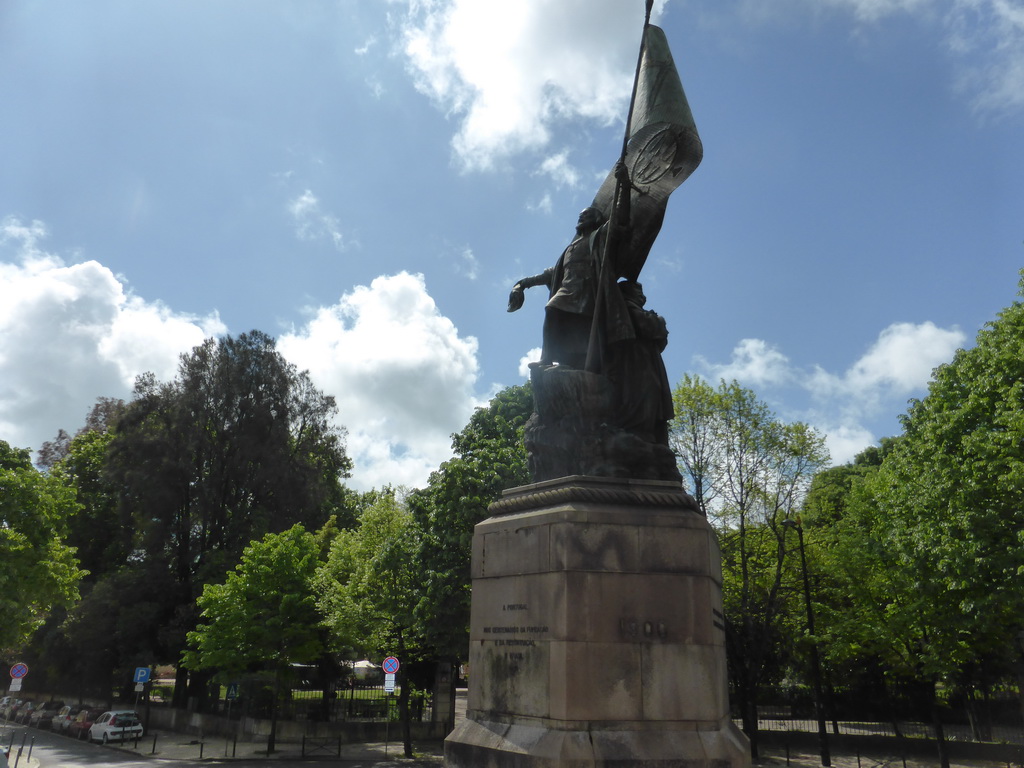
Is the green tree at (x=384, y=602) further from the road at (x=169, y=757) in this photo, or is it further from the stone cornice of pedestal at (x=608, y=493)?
the stone cornice of pedestal at (x=608, y=493)

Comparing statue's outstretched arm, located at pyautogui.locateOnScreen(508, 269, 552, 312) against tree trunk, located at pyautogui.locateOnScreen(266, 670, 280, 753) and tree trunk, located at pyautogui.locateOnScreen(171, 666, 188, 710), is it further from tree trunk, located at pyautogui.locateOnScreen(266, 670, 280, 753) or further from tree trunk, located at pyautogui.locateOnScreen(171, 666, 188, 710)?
tree trunk, located at pyautogui.locateOnScreen(171, 666, 188, 710)

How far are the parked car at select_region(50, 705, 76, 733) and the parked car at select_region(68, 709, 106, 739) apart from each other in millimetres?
653

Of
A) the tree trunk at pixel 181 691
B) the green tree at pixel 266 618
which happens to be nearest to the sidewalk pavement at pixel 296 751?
the green tree at pixel 266 618

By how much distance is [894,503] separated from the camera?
24.7 metres

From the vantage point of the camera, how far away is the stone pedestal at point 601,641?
669 cm

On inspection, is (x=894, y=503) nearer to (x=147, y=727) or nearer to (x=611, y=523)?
(x=611, y=523)

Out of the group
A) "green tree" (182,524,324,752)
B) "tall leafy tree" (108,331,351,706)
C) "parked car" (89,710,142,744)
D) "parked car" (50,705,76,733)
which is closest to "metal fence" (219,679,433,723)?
"green tree" (182,524,324,752)

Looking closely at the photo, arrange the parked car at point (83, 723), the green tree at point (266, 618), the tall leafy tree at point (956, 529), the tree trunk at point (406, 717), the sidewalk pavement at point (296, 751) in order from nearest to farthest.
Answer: the tall leafy tree at point (956, 529), the sidewalk pavement at point (296, 751), the tree trunk at point (406, 717), the green tree at point (266, 618), the parked car at point (83, 723)

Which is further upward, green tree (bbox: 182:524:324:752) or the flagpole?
the flagpole

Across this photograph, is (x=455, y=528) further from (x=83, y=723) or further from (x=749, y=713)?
(x=83, y=723)

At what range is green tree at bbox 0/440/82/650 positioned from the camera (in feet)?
85.1

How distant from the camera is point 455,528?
25.2 metres

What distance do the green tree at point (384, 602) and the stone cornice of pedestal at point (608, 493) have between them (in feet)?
61.5

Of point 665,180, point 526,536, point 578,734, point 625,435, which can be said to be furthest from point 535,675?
point 665,180
